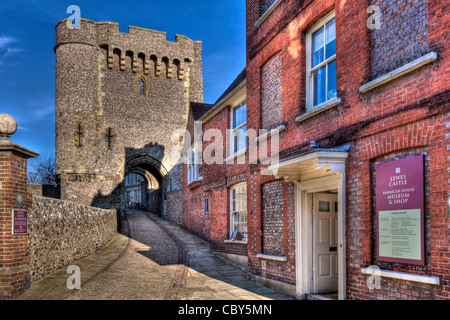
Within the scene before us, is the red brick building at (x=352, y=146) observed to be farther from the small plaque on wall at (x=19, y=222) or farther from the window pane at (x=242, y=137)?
the small plaque on wall at (x=19, y=222)

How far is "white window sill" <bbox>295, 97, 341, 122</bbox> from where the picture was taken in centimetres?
726

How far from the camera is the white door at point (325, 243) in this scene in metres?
8.32

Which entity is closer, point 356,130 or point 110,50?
point 356,130

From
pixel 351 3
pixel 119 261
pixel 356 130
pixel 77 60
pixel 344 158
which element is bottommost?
pixel 119 261

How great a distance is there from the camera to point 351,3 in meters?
6.95

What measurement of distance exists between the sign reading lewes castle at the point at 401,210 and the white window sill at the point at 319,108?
5.34 ft

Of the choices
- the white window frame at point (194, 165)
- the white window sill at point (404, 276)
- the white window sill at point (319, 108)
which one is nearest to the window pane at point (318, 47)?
the white window sill at point (319, 108)

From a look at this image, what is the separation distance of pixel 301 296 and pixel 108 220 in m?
10.4

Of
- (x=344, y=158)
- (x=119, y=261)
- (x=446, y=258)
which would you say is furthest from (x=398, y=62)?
(x=119, y=261)

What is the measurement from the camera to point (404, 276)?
5.45 m

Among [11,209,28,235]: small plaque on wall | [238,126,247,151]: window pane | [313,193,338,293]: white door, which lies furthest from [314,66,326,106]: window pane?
[11,209,28,235]: small plaque on wall

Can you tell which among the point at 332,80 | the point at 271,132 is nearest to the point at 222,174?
the point at 271,132

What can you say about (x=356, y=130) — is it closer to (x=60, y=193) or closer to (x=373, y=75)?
(x=373, y=75)

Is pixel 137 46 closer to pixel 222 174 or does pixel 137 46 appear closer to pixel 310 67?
pixel 222 174
